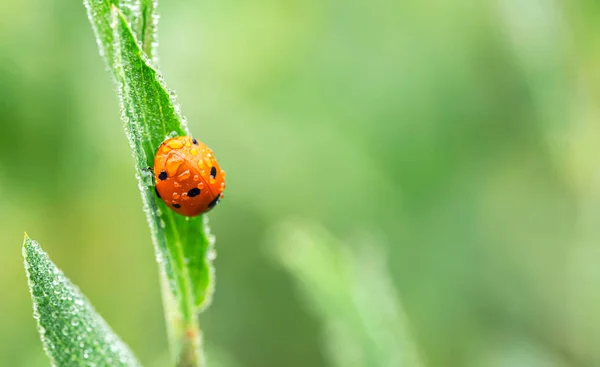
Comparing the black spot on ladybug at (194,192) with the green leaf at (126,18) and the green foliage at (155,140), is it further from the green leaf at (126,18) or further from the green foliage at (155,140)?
the green leaf at (126,18)

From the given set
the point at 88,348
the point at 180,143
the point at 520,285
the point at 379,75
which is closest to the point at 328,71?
the point at 379,75

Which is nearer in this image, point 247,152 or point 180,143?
point 180,143

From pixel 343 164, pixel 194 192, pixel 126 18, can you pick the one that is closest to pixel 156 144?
pixel 126 18

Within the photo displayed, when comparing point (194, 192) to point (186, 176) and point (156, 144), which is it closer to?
point (186, 176)

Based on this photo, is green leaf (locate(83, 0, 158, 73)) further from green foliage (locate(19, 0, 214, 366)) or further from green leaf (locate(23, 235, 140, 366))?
green leaf (locate(23, 235, 140, 366))

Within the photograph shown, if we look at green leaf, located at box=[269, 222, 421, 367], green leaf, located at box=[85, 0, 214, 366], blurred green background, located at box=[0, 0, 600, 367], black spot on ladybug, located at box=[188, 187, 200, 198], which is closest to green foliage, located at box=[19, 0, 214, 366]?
green leaf, located at box=[85, 0, 214, 366]

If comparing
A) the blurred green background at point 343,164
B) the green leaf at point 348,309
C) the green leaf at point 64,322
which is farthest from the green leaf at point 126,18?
the blurred green background at point 343,164

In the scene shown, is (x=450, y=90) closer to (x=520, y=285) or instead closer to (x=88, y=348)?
(x=520, y=285)
